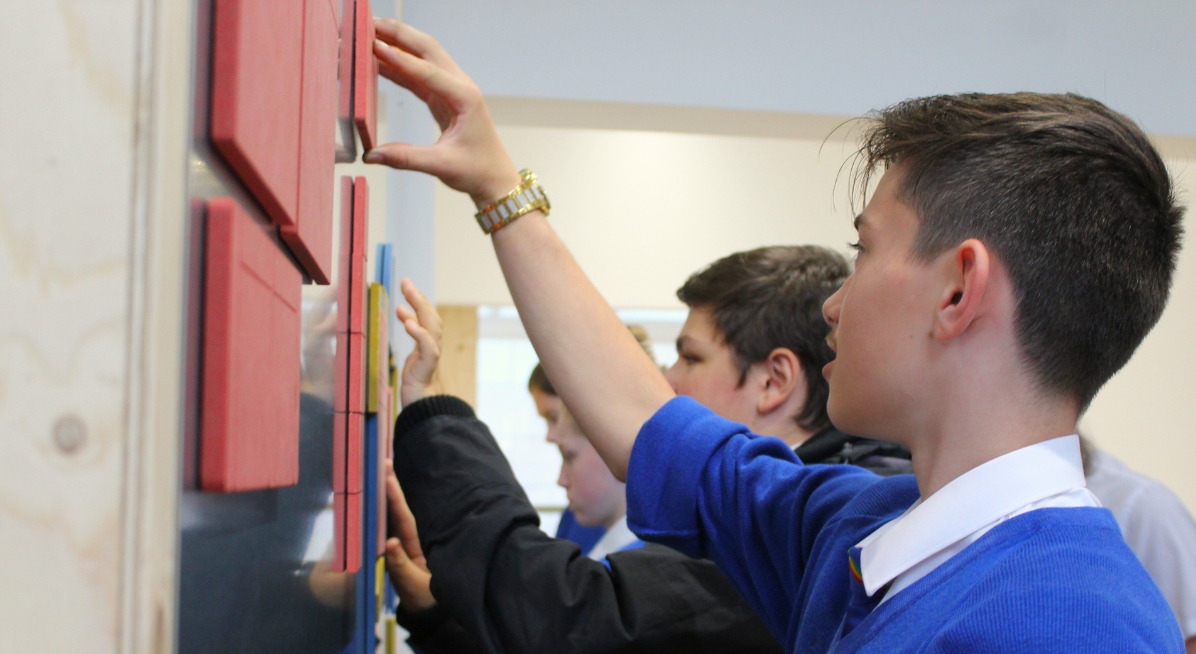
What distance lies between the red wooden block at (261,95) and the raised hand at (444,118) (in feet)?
1.08

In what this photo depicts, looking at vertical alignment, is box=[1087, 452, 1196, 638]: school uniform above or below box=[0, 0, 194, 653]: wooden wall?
below

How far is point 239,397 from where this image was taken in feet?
1.19

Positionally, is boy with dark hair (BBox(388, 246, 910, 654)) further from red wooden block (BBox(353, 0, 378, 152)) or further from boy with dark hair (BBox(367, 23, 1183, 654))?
red wooden block (BBox(353, 0, 378, 152))

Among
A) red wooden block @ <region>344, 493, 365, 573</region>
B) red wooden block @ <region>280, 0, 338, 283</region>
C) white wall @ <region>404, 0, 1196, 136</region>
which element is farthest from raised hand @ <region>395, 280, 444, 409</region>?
white wall @ <region>404, 0, 1196, 136</region>

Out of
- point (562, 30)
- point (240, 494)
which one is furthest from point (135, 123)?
point (562, 30)

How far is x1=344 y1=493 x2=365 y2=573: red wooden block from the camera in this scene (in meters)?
0.84

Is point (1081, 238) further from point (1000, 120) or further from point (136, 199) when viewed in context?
point (136, 199)

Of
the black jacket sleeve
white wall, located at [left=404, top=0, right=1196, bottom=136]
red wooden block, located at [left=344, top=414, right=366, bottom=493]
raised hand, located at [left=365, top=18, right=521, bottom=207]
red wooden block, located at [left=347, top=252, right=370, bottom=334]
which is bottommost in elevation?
the black jacket sleeve

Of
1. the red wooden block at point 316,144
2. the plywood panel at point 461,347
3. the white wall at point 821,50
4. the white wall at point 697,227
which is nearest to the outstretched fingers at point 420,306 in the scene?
the red wooden block at point 316,144

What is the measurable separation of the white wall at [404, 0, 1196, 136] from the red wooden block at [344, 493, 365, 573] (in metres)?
1.72

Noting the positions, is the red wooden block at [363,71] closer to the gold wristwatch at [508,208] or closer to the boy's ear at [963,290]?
the gold wristwatch at [508,208]

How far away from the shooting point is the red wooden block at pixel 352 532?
0.84 meters

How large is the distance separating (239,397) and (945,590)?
0.50 meters

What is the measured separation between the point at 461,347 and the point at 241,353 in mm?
4368
